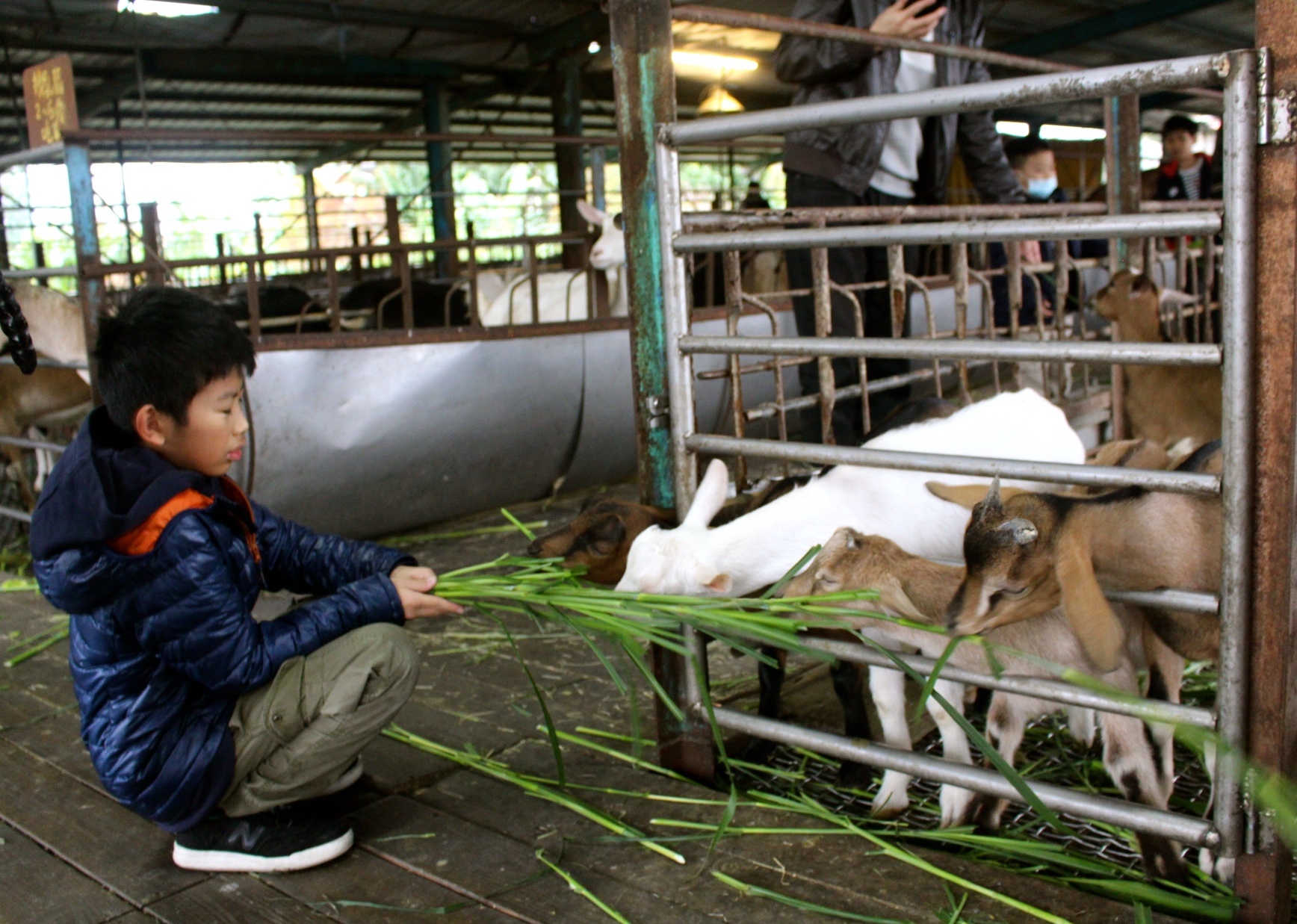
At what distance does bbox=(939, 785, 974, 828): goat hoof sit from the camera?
243 centimetres

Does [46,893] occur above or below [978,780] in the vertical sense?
below

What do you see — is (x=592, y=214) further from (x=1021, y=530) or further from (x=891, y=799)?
(x=1021, y=530)

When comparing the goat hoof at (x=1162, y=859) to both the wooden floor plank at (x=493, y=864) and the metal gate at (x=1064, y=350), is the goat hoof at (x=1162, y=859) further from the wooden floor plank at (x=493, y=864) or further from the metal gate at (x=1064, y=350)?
the wooden floor plank at (x=493, y=864)

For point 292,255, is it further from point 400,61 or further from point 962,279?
point 400,61

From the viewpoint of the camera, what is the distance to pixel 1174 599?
1973 mm

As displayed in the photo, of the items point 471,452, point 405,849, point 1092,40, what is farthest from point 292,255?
point 1092,40

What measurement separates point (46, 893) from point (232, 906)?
387mm

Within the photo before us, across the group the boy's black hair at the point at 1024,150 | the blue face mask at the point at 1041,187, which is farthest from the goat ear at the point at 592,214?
the blue face mask at the point at 1041,187

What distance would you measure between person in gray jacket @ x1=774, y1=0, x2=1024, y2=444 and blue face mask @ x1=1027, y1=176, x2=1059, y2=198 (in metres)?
2.89

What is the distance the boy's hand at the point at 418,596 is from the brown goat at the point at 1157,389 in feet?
9.80

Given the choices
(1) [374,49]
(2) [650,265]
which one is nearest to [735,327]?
(2) [650,265]

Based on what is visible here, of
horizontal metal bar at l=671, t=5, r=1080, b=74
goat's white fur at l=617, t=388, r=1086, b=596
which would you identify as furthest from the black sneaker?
horizontal metal bar at l=671, t=5, r=1080, b=74

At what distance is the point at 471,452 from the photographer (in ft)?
17.5

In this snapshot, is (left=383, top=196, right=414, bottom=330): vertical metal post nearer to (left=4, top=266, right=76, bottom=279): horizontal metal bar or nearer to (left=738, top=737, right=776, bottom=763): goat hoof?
(left=4, top=266, right=76, bottom=279): horizontal metal bar
